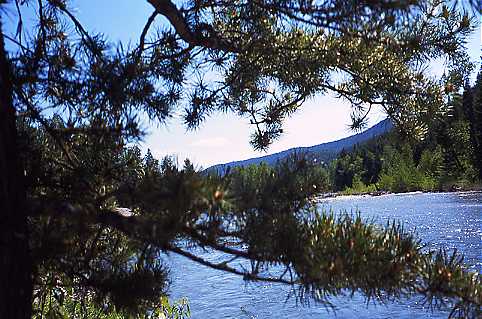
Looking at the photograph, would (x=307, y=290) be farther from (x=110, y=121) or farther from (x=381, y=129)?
(x=381, y=129)

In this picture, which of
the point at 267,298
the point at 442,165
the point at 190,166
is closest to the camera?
the point at 190,166

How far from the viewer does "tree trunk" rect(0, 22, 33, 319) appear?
3.22ft

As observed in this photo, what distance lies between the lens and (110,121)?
117 cm

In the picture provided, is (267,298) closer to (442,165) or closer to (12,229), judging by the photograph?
(12,229)

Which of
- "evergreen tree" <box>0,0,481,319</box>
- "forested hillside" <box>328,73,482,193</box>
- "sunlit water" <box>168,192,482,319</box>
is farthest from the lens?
"forested hillside" <box>328,73,482,193</box>

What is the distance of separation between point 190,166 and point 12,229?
42 cm

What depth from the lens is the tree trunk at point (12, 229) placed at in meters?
0.98

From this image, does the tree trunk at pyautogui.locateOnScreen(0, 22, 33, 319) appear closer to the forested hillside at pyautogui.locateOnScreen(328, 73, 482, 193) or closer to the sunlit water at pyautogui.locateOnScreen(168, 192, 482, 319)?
the sunlit water at pyautogui.locateOnScreen(168, 192, 482, 319)

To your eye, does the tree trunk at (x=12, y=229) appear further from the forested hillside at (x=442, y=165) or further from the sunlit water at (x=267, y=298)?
the forested hillside at (x=442, y=165)

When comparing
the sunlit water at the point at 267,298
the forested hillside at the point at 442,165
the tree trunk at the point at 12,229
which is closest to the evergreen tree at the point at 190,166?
the tree trunk at the point at 12,229

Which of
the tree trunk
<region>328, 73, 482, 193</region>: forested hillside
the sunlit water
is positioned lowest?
the sunlit water

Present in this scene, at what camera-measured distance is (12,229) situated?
1001 millimetres

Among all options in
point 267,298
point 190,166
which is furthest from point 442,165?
point 190,166

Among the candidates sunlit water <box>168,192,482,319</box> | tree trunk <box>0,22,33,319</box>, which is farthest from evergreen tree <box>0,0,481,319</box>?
sunlit water <box>168,192,482,319</box>
